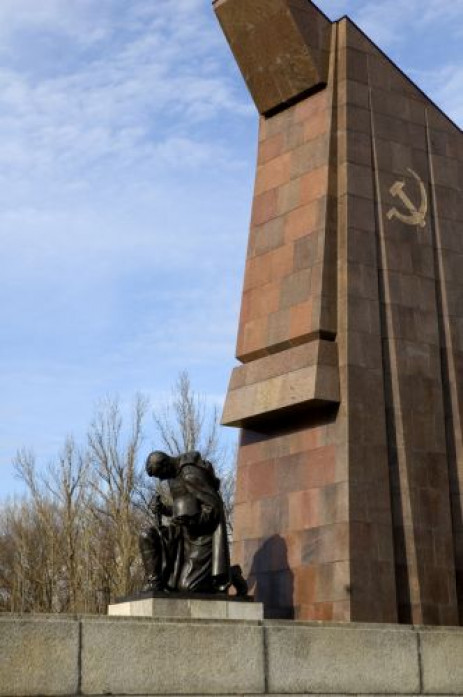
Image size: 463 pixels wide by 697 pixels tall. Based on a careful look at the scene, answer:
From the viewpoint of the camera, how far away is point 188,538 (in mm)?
12586

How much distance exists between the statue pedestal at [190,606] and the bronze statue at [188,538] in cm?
29

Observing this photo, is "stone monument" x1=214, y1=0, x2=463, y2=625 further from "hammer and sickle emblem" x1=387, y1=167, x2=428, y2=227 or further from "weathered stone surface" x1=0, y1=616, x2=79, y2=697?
"weathered stone surface" x1=0, y1=616, x2=79, y2=697

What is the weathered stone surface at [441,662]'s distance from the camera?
427 inches

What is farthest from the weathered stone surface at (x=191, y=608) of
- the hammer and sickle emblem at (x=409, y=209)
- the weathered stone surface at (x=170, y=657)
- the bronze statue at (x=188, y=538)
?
the hammer and sickle emblem at (x=409, y=209)

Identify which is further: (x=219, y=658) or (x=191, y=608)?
(x=191, y=608)

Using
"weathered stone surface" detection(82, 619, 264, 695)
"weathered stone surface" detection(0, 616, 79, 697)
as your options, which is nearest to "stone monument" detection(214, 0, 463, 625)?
"weathered stone surface" detection(82, 619, 264, 695)

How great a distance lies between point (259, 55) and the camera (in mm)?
16578

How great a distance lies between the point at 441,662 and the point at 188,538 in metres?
3.16

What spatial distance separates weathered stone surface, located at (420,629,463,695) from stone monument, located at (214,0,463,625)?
8.33 feet

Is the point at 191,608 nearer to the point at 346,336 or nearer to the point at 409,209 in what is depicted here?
the point at 346,336

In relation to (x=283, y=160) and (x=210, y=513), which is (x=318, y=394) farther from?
(x=283, y=160)

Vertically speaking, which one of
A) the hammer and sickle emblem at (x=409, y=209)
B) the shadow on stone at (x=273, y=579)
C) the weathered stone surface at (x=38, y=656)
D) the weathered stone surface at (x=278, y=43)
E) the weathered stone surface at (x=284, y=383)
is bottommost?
the weathered stone surface at (x=38, y=656)

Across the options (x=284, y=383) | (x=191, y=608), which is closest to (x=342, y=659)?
(x=191, y=608)

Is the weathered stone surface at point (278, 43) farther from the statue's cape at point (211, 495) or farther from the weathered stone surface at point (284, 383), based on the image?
the statue's cape at point (211, 495)
